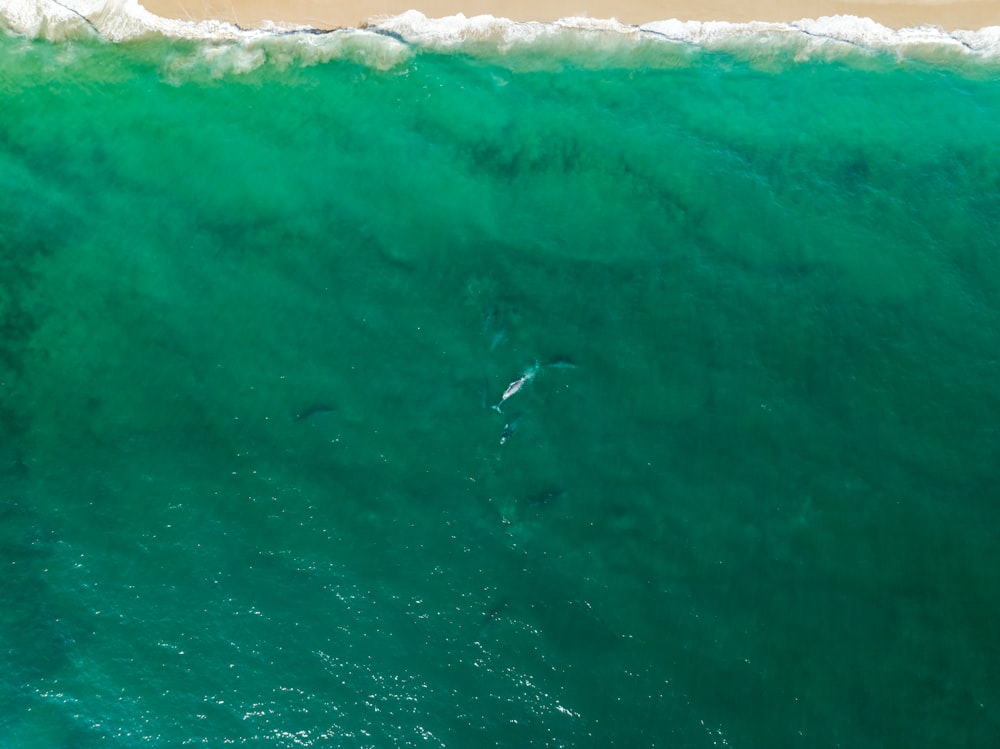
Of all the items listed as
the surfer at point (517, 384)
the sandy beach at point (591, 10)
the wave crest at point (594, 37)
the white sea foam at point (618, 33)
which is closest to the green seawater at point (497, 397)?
the surfer at point (517, 384)

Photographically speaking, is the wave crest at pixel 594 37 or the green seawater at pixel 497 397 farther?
the wave crest at pixel 594 37

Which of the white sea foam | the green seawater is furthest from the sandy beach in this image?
the green seawater

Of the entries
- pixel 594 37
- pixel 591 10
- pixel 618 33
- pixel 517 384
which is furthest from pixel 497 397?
pixel 591 10

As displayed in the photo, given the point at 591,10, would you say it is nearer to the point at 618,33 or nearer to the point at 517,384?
the point at 618,33

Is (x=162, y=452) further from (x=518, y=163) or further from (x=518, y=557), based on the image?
(x=518, y=163)

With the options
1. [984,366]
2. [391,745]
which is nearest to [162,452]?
[391,745]

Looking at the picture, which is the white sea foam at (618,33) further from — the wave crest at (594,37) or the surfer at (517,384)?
the surfer at (517,384)
